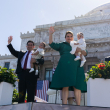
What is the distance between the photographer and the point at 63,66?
424cm

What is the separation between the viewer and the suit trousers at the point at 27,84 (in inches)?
179

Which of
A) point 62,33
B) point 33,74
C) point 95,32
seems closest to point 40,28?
point 62,33

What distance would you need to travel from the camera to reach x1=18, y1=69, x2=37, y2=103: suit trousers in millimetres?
4547

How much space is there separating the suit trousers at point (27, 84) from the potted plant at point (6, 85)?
255 mm

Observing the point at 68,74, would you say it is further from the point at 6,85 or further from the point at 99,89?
the point at 6,85

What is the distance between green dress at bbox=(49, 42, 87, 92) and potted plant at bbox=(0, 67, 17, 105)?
3.78 feet

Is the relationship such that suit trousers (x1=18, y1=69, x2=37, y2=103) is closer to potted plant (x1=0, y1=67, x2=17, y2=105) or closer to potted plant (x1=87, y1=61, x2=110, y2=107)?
potted plant (x1=0, y1=67, x2=17, y2=105)

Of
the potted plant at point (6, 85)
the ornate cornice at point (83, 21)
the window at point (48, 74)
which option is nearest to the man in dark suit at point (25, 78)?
the potted plant at point (6, 85)

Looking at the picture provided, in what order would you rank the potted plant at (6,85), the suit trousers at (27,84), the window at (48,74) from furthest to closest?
the window at (48,74)
the suit trousers at (27,84)
the potted plant at (6,85)

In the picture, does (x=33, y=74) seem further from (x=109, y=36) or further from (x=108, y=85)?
(x=109, y=36)

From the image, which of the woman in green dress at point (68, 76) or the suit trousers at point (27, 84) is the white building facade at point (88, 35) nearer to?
the woman in green dress at point (68, 76)

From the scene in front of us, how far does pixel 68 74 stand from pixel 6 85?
5.26 feet

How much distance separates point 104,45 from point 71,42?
15321 mm

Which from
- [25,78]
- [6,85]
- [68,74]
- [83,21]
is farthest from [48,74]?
[68,74]
